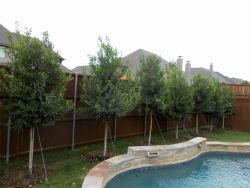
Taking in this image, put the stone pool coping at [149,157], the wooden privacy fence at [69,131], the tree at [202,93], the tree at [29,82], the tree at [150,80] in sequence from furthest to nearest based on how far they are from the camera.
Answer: the tree at [202,93] < the tree at [150,80] < the wooden privacy fence at [69,131] < the stone pool coping at [149,157] < the tree at [29,82]

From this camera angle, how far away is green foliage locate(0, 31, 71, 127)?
20.9ft

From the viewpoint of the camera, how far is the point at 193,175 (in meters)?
9.32

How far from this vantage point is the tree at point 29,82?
6.37 m

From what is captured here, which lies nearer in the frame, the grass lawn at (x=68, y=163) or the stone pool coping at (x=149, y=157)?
the grass lawn at (x=68, y=163)

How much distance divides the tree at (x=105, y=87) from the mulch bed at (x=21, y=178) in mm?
2278

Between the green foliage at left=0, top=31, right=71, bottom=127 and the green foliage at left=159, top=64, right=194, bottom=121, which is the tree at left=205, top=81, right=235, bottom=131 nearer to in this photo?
the green foliage at left=159, top=64, right=194, bottom=121

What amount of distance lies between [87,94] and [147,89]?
9.60 feet

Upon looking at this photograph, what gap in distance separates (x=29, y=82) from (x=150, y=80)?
210 inches

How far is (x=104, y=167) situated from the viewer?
24.6ft

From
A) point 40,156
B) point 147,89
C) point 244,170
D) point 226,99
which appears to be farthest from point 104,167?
point 226,99

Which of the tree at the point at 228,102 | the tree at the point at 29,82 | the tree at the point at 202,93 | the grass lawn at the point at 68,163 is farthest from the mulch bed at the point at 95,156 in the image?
the tree at the point at 228,102

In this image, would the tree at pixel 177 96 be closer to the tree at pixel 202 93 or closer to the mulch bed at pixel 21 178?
the tree at pixel 202 93

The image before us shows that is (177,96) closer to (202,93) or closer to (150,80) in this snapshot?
(150,80)

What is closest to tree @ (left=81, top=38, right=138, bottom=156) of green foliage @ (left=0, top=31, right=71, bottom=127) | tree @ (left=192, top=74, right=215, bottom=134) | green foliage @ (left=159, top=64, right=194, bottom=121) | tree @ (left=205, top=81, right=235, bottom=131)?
green foliage @ (left=0, top=31, right=71, bottom=127)
